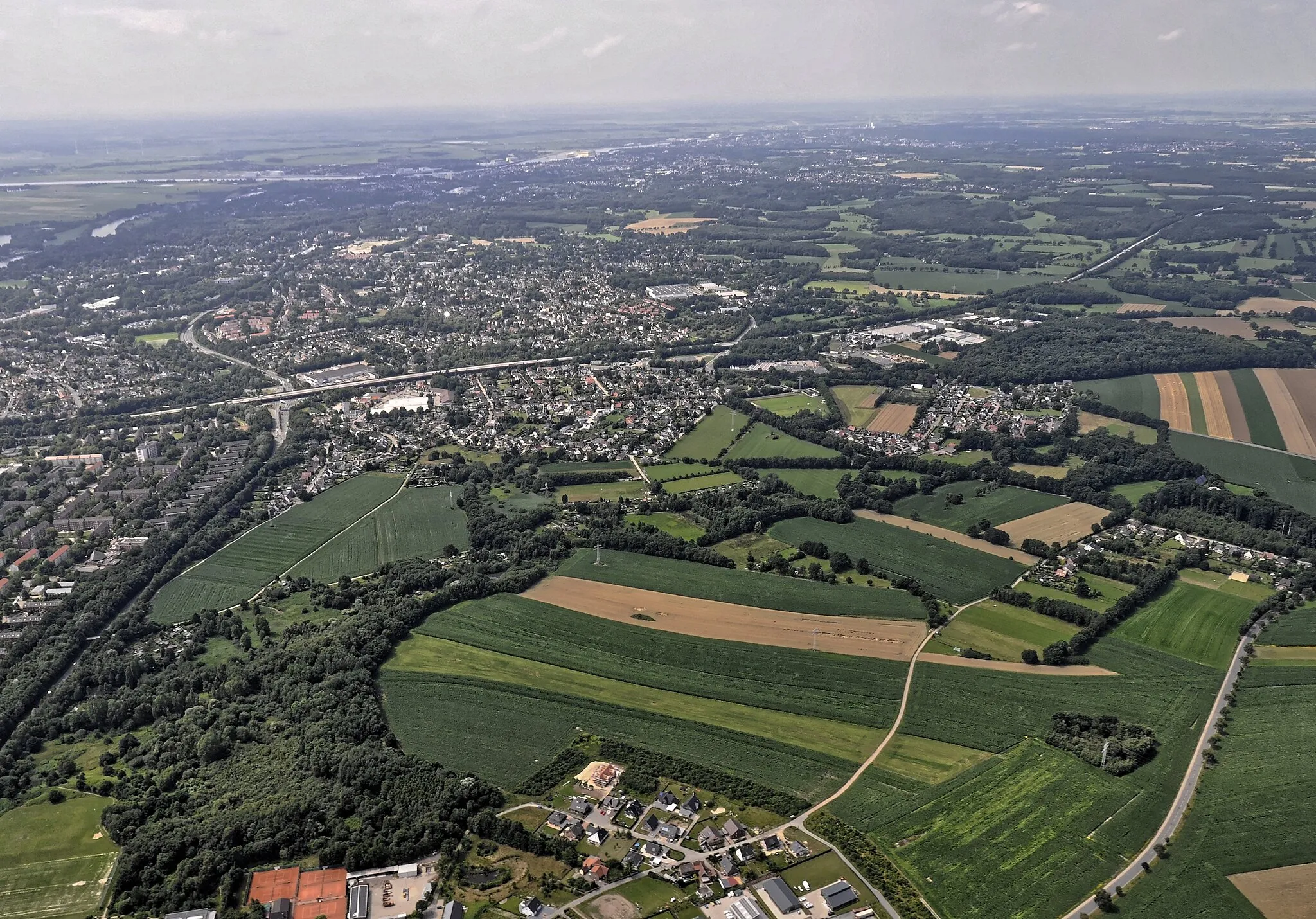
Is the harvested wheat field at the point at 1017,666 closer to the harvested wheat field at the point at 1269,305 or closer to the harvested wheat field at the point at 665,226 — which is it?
the harvested wheat field at the point at 1269,305

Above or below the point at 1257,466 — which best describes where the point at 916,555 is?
below

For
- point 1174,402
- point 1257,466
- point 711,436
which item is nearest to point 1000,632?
point 1257,466

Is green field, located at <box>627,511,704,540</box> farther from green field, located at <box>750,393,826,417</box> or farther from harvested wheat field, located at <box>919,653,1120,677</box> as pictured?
green field, located at <box>750,393,826,417</box>

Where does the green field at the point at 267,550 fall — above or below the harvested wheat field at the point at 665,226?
below

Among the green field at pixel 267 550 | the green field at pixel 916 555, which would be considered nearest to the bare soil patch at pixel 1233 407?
the green field at pixel 916 555

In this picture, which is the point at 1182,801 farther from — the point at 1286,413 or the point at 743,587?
the point at 1286,413

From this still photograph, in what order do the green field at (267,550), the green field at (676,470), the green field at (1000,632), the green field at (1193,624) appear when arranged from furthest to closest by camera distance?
the green field at (676,470) < the green field at (267,550) < the green field at (1000,632) < the green field at (1193,624)
